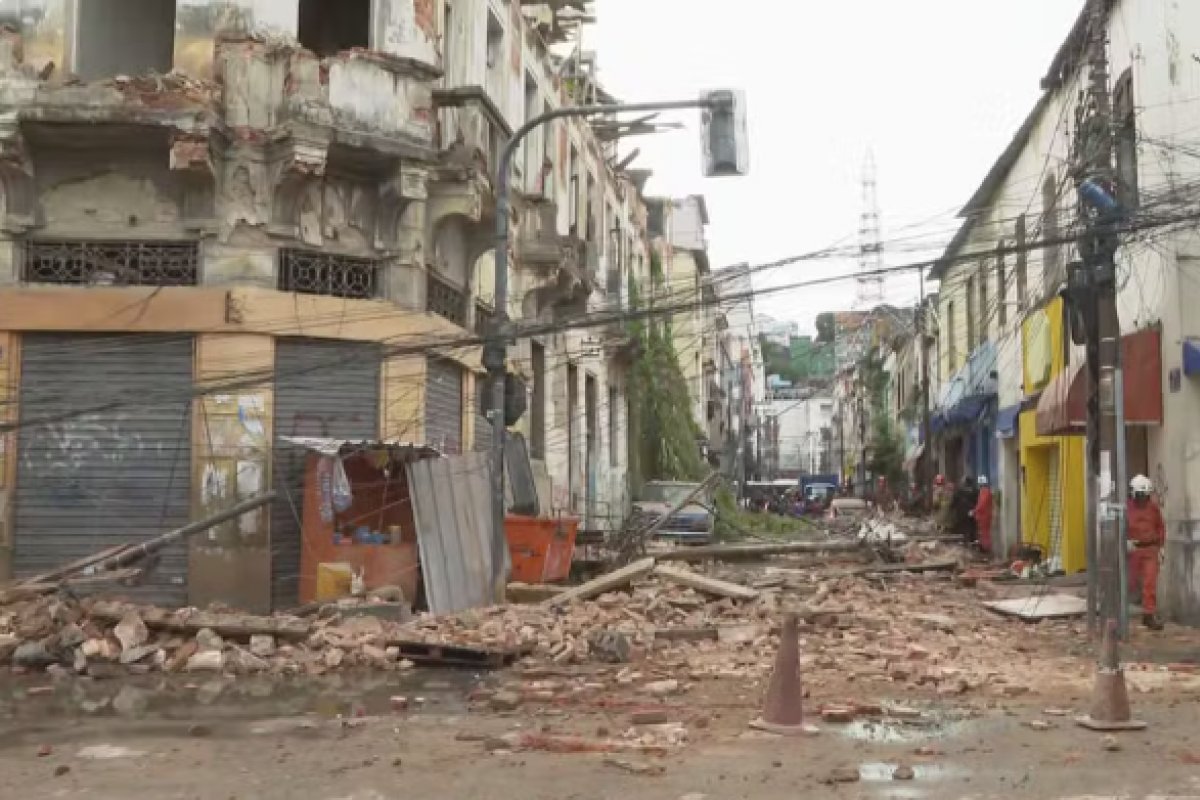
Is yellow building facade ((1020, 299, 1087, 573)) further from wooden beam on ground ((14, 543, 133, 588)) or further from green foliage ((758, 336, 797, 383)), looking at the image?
green foliage ((758, 336, 797, 383))

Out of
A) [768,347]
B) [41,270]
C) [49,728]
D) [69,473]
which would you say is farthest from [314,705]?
[768,347]

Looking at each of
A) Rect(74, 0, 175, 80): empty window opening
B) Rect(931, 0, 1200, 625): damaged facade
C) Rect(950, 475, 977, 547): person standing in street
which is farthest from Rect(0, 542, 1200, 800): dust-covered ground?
Rect(950, 475, 977, 547): person standing in street

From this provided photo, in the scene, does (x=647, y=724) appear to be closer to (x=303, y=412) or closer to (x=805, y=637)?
(x=805, y=637)

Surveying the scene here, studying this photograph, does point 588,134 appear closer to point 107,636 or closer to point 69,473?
point 69,473

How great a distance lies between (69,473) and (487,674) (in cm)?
704

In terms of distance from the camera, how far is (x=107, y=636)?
1282 cm

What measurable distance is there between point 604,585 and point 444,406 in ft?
13.8

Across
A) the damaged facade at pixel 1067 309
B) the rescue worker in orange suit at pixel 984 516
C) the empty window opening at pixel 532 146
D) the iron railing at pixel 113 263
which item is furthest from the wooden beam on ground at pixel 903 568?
the iron railing at pixel 113 263

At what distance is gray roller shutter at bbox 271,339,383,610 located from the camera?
53.3 ft

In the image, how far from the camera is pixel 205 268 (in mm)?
16281

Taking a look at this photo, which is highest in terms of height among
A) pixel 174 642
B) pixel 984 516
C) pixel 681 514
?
pixel 984 516

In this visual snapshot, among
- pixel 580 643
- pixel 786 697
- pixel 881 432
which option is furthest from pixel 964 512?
pixel 881 432

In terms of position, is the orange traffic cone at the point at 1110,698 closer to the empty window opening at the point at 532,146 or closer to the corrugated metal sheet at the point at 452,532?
the corrugated metal sheet at the point at 452,532

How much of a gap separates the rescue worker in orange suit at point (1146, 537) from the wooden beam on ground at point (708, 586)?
182 inches
